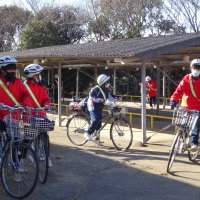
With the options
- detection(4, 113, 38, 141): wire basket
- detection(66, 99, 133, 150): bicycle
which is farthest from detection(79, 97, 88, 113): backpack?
detection(4, 113, 38, 141): wire basket

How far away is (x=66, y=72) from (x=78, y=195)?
75.4 ft

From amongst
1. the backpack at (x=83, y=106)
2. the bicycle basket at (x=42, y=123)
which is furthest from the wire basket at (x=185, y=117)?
the backpack at (x=83, y=106)

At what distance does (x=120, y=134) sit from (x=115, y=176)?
2647 mm

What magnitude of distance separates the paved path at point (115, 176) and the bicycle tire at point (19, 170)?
151 millimetres

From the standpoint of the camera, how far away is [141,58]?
10453 millimetres

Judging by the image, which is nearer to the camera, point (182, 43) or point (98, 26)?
point (182, 43)

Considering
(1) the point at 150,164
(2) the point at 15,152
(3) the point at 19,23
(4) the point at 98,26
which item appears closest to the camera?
(2) the point at 15,152

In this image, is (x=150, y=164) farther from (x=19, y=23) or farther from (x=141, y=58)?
(x=19, y=23)

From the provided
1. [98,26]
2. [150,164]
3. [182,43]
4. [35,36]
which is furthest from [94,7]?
[150,164]

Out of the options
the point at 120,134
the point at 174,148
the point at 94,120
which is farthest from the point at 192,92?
the point at 94,120

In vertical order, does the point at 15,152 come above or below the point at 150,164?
above

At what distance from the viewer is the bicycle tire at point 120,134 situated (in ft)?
32.0

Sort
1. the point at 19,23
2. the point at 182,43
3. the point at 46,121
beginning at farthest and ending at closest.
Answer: the point at 19,23 < the point at 182,43 < the point at 46,121

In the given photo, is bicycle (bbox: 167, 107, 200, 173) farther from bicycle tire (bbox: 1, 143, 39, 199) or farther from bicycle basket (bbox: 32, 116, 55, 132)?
bicycle tire (bbox: 1, 143, 39, 199)
